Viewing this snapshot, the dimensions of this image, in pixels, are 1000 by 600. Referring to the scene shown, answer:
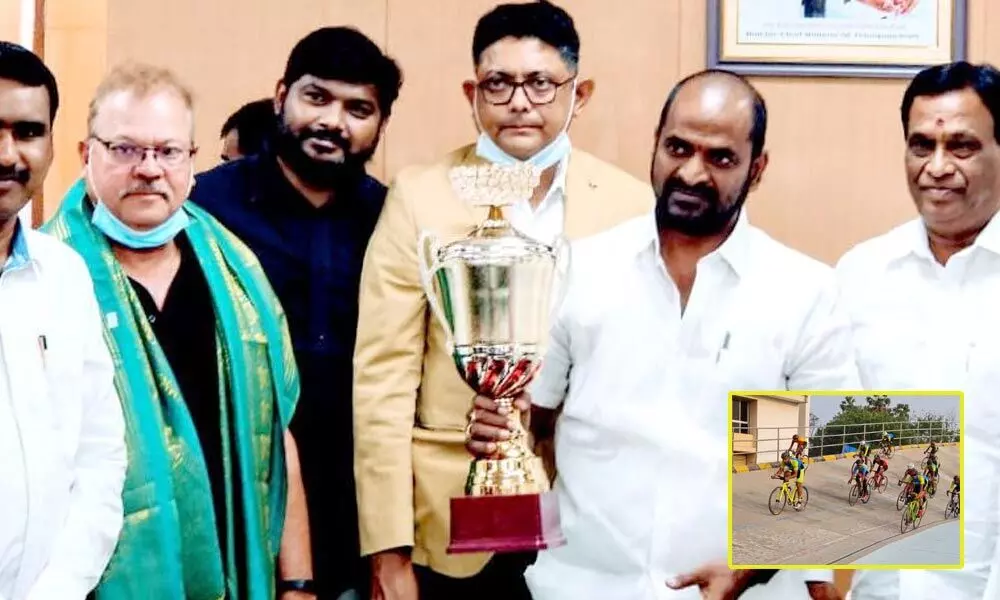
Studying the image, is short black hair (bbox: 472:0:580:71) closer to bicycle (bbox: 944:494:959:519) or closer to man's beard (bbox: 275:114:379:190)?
man's beard (bbox: 275:114:379:190)

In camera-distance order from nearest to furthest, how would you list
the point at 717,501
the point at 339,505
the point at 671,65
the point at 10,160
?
the point at 10,160
the point at 717,501
the point at 339,505
the point at 671,65

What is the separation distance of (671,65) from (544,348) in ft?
2.43

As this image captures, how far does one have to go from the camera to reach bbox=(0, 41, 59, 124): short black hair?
2.06 m

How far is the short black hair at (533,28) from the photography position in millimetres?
2242

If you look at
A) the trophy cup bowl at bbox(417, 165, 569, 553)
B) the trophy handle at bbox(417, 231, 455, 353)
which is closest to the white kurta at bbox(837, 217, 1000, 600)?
the trophy cup bowl at bbox(417, 165, 569, 553)

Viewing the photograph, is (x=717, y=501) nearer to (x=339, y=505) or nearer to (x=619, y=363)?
(x=619, y=363)

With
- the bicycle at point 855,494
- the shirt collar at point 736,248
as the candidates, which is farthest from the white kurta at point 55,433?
the bicycle at point 855,494

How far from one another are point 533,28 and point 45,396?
1028mm

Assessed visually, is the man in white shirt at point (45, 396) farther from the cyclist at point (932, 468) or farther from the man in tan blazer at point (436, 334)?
the cyclist at point (932, 468)

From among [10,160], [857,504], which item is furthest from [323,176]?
[857,504]

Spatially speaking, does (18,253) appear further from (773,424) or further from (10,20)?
(773,424)

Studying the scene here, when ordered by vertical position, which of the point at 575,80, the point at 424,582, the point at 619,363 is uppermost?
the point at 575,80

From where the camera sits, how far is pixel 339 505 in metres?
2.33

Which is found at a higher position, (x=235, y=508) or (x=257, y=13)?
(x=257, y=13)
